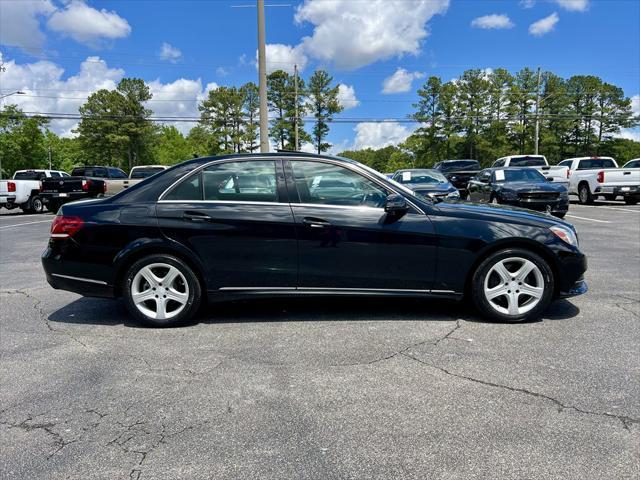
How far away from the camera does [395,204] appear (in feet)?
13.8

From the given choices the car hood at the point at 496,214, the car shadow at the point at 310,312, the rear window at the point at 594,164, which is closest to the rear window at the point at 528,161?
the rear window at the point at 594,164

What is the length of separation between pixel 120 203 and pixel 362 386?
2824mm

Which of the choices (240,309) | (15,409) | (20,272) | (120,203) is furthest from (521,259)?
(20,272)

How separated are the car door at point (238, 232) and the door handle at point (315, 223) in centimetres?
14

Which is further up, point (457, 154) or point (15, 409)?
point (457, 154)

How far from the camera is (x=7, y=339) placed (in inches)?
164

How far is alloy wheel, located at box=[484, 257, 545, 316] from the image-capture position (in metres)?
4.32

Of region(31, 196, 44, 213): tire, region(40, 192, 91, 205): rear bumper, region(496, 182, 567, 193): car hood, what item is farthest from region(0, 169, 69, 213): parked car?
region(496, 182, 567, 193): car hood

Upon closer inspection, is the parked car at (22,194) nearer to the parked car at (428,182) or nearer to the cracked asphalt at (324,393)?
the parked car at (428,182)

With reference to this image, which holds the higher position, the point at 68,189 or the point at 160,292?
the point at 68,189

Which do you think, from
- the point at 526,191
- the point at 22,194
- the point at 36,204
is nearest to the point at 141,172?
the point at 36,204

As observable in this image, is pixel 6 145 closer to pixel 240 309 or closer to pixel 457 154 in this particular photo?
pixel 457 154

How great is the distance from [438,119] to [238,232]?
211 ft

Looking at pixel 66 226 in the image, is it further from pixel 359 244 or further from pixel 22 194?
pixel 22 194
